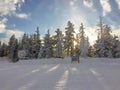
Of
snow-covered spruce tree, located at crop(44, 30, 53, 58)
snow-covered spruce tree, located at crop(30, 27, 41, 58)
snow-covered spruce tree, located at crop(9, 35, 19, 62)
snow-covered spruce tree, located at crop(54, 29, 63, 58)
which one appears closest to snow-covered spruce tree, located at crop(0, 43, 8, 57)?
snow-covered spruce tree, located at crop(9, 35, 19, 62)

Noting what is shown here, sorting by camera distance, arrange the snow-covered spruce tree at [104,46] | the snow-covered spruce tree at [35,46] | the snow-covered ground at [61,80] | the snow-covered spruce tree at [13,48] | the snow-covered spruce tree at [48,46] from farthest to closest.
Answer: the snow-covered spruce tree at [13,48], the snow-covered spruce tree at [35,46], the snow-covered spruce tree at [48,46], the snow-covered spruce tree at [104,46], the snow-covered ground at [61,80]

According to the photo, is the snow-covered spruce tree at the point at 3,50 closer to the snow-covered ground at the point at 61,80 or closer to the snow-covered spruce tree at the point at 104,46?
the snow-covered spruce tree at the point at 104,46

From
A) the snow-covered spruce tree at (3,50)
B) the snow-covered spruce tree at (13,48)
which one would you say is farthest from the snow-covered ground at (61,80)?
the snow-covered spruce tree at (3,50)

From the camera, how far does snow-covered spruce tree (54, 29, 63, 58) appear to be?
76725 mm

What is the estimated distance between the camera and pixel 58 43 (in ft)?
252

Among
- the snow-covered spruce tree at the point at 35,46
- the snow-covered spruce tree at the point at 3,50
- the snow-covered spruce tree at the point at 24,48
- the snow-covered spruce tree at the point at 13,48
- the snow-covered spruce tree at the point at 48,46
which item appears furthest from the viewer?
the snow-covered spruce tree at the point at 3,50

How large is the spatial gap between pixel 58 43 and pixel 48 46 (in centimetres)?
389

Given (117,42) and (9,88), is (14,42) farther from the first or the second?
(9,88)

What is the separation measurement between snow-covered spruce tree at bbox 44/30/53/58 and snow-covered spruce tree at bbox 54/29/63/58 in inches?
78.0

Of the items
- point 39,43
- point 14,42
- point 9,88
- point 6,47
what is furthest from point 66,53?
point 9,88

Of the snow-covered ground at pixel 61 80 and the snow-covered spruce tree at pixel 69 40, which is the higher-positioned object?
the snow-covered spruce tree at pixel 69 40

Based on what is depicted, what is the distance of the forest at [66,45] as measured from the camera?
6655cm

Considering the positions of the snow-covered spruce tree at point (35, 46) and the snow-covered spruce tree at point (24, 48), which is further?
the snow-covered spruce tree at point (35, 46)

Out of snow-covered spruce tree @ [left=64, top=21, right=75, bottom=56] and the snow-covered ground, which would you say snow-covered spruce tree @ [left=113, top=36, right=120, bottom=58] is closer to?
snow-covered spruce tree @ [left=64, top=21, right=75, bottom=56]
